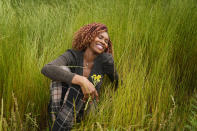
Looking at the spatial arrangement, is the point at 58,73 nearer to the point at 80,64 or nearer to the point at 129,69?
the point at 80,64

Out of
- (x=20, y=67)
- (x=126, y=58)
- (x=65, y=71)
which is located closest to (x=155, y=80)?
(x=126, y=58)

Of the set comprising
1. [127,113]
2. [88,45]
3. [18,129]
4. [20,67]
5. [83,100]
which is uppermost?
[88,45]

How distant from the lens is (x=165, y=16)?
8.52 ft

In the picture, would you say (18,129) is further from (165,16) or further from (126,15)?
(165,16)

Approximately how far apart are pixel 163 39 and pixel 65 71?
1.07m

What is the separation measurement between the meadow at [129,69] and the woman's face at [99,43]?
11.1 inches

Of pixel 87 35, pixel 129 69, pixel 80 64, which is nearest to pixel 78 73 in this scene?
pixel 80 64

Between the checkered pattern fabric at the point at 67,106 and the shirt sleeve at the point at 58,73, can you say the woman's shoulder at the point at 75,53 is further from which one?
the checkered pattern fabric at the point at 67,106

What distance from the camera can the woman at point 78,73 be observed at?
1.66m

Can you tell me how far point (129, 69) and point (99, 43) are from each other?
16.8 inches

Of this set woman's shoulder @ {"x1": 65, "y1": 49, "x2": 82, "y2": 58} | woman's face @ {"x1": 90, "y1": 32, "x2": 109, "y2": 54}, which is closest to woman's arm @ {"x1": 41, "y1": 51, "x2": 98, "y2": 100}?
woman's shoulder @ {"x1": 65, "y1": 49, "x2": 82, "y2": 58}

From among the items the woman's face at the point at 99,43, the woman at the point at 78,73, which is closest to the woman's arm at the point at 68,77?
the woman at the point at 78,73

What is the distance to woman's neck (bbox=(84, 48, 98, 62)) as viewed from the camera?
1.85 m

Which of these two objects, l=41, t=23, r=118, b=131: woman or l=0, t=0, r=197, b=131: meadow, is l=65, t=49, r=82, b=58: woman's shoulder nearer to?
l=41, t=23, r=118, b=131: woman
